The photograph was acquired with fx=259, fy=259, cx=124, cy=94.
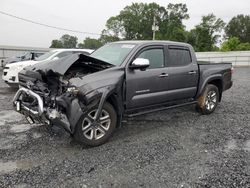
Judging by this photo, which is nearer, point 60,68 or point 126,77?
point 60,68

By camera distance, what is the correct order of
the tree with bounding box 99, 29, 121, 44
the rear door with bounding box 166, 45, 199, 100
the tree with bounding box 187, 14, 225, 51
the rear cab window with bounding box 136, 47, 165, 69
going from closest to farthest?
the rear cab window with bounding box 136, 47, 165, 69, the rear door with bounding box 166, 45, 199, 100, the tree with bounding box 187, 14, 225, 51, the tree with bounding box 99, 29, 121, 44

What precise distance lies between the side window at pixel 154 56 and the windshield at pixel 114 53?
318 mm

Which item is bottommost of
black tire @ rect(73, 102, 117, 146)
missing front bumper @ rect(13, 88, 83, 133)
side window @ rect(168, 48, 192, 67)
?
black tire @ rect(73, 102, 117, 146)

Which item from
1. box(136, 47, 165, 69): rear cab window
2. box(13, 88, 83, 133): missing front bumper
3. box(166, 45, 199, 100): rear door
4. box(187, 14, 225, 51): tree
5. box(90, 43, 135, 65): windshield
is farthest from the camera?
box(187, 14, 225, 51): tree

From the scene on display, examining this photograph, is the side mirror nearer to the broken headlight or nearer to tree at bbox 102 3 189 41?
the broken headlight

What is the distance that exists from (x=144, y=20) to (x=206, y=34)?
81.5 feet

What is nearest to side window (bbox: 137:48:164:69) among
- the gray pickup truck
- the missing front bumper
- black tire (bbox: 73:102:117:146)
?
the gray pickup truck

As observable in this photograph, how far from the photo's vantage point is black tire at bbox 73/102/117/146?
417 centimetres

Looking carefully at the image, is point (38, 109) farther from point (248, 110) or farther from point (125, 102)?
point (248, 110)

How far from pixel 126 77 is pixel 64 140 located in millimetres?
1589

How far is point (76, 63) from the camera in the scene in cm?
439

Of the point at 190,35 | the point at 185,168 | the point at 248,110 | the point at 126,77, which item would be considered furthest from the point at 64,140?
the point at 190,35

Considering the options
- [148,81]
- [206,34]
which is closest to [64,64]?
[148,81]

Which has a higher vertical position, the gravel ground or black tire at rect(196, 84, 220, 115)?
black tire at rect(196, 84, 220, 115)
